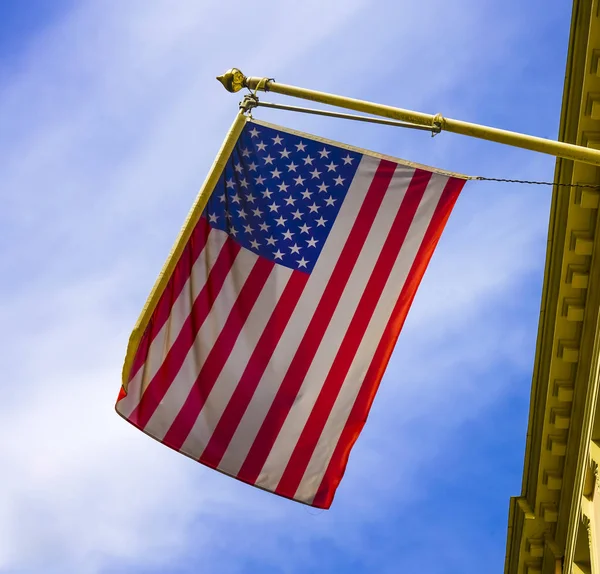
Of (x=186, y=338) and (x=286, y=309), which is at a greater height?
(x=286, y=309)

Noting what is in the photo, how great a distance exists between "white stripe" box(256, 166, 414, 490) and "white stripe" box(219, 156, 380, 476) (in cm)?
29

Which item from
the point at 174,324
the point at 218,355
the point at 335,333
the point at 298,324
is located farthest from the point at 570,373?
the point at 174,324

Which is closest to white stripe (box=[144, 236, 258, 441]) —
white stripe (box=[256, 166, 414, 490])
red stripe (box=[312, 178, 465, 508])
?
white stripe (box=[256, 166, 414, 490])

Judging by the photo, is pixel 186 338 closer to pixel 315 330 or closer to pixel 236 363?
pixel 236 363

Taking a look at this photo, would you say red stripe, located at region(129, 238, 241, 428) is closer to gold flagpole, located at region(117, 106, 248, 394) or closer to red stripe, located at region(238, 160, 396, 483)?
gold flagpole, located at region(117, 106, 248, 394)

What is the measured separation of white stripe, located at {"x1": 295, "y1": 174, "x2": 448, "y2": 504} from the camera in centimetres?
891

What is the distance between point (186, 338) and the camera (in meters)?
9.38

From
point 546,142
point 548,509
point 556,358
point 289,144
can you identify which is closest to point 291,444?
point 289,144

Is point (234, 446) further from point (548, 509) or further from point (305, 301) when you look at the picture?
point (548, 509)

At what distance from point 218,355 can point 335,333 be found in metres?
1.48

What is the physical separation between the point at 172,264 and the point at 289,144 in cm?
211

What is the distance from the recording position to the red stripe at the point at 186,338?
918 cm

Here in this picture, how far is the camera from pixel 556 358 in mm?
14703

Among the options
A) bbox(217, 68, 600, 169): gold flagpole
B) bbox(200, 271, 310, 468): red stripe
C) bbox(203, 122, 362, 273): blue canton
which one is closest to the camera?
bbox(217, 68, 600, 169): gold flagpole
